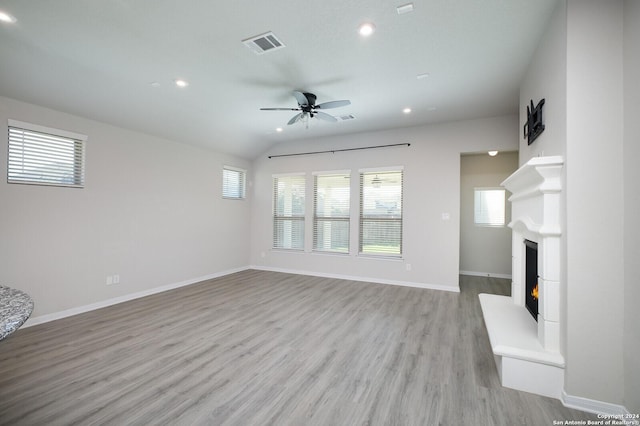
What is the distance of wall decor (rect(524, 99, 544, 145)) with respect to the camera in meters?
2.64

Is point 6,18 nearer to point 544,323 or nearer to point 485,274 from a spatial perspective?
point 544,323

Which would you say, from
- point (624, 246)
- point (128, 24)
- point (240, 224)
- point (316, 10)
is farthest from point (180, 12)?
point (240, 224)

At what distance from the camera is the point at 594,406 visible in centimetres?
193

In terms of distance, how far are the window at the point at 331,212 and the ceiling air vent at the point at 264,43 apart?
3.54 metres

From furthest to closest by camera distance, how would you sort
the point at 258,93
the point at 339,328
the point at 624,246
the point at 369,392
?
the point at 258,93 → the point at 339,328 → the point at 369,392 → the point at 624,246

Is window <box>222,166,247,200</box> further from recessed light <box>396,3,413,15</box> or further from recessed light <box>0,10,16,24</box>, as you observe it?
recessed light <box>396,3,413,15</box>

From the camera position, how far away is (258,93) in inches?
154

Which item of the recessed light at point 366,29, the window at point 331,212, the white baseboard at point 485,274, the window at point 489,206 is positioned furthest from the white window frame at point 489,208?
the recessed light at point 366,29

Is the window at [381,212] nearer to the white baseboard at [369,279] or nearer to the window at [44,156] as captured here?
the white baseboard at [369,279]

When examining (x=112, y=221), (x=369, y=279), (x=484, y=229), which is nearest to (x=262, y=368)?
(x=112, y=221)

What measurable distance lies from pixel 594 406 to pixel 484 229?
474 cm

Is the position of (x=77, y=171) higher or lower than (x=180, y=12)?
lower

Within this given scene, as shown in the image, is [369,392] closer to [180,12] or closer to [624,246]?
[624,246]

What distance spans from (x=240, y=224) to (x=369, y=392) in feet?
17.4
